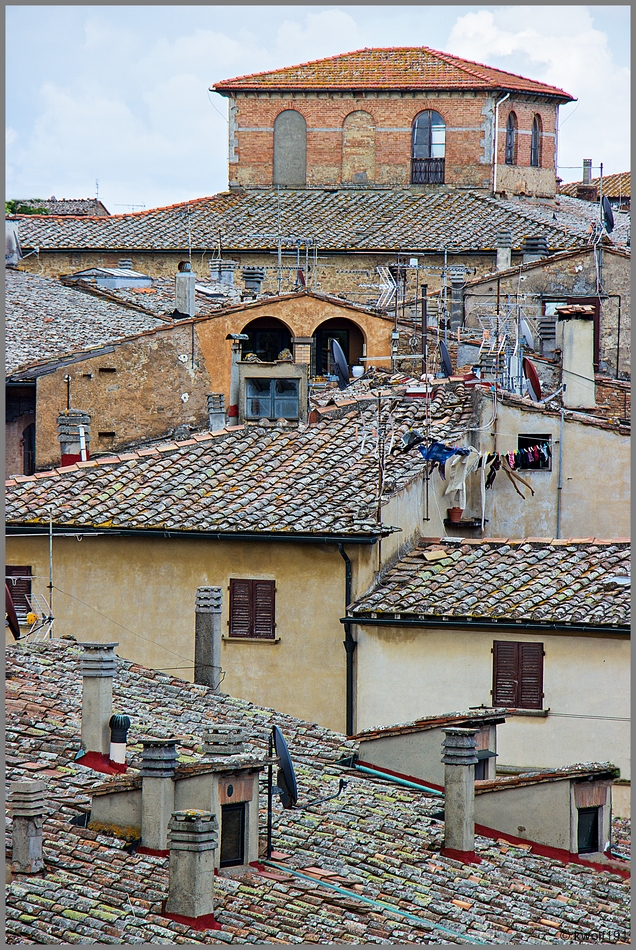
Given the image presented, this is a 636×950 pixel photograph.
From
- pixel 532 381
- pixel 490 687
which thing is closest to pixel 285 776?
pixel 490 687

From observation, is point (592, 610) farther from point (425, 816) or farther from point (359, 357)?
point (359, 357)

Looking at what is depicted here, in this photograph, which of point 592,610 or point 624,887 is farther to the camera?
point 592,610

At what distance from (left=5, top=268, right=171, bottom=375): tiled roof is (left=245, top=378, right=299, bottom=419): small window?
3.53 meters

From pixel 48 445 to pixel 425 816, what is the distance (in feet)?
40.1

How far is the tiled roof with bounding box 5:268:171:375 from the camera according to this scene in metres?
28.3

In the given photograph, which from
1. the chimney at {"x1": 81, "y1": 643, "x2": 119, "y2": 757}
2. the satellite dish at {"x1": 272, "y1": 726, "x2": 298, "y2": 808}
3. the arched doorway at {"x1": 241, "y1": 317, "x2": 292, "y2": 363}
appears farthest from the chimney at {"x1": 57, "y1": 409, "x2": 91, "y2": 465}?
the satellite dish at {"x1": 272, "y1": 726, "x2": 298, "y2": 808}

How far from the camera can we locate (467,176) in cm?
4431

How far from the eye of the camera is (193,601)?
19859 mm

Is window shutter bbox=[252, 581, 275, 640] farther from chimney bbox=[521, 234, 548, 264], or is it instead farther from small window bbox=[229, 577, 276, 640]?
chimney bbox=[521, 234, 548, 264]

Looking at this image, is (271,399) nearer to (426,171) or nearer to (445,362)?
(445,362)

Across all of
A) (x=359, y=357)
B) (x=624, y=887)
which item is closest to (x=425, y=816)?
(x=624, y=887)

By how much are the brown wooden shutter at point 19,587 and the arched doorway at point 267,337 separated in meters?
9.17

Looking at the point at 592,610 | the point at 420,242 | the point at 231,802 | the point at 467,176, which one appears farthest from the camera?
the point at 467,176

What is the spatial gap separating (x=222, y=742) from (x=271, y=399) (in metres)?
10.7
